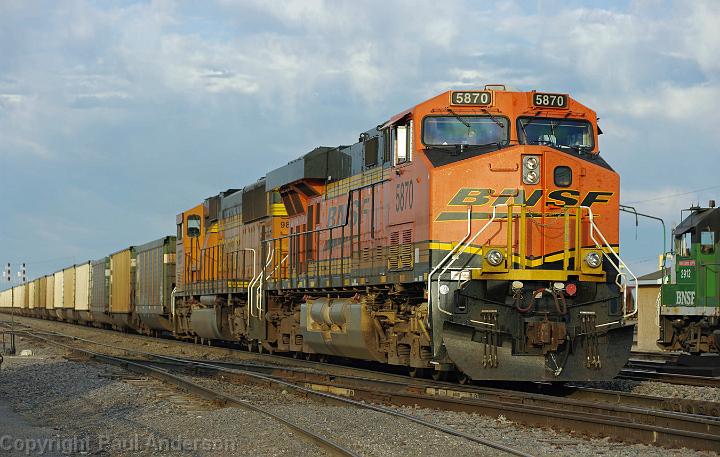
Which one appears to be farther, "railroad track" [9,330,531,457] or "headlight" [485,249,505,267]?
"headlight" [485,249,505,267]

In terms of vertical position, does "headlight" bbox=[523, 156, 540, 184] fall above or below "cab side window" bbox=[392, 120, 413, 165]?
below

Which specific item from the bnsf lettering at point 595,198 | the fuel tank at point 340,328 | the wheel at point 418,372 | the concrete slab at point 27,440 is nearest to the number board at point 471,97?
the bnsf lettering at point 595,198

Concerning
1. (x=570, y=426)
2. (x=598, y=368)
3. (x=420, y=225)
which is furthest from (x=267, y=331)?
(x=570, y=426)

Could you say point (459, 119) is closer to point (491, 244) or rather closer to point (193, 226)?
point (491, 244)

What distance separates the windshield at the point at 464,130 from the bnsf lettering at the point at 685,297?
1028cm

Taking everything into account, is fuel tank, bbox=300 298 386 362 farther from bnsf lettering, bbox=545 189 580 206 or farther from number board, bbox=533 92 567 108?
number board, bbox=533 92 567 108

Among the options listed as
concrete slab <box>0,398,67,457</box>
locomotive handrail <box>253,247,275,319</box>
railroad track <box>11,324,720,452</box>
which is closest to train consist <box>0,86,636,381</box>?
railroad track <box>11,324,720,452</box>

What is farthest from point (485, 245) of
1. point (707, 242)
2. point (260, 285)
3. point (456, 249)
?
point (707, 242)

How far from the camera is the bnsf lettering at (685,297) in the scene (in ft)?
74.1

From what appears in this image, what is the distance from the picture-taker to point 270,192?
23.2m

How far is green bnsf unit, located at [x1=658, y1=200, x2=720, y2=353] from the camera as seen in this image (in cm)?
2220

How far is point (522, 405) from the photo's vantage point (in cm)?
1209

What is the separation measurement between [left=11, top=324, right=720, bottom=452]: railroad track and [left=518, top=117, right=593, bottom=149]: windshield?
11.9ft

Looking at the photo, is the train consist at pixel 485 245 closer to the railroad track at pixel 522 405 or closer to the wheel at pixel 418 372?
the wheel at pixel 418 372
